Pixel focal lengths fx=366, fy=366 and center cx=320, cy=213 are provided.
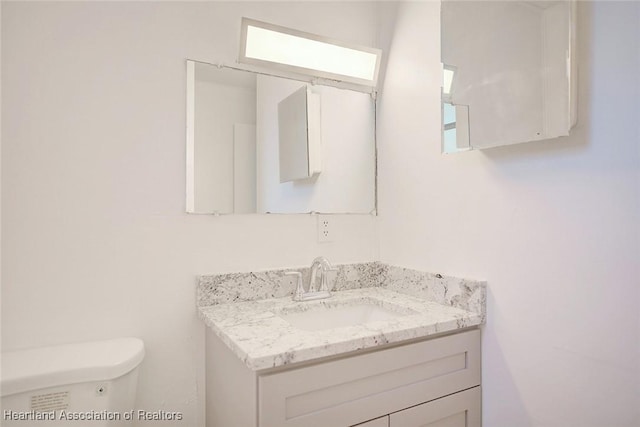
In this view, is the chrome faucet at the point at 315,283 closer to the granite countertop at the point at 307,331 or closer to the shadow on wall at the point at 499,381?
the granite countertop at the point at 307,331

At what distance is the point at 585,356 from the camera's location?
2.99ft

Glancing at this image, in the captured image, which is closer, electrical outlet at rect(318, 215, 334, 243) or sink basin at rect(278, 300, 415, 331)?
sink basin at rect(278, 300, 415, 331)

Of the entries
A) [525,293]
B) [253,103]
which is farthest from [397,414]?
[253,103]

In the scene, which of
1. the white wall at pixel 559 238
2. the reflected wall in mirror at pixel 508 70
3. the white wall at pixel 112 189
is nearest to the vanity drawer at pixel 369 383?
the white wall at pixel 559 238

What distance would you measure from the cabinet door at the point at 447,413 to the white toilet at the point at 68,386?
745 millimetres

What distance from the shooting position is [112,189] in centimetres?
115

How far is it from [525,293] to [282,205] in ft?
2.85

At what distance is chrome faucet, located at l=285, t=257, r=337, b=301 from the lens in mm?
1354

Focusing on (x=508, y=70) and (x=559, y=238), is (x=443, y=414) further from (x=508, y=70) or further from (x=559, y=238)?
(x=508, y=70)

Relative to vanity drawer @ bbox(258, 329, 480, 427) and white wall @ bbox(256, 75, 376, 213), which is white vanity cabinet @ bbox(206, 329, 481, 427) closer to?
vanity drawer @ bbox(258, 329, 480, 427)

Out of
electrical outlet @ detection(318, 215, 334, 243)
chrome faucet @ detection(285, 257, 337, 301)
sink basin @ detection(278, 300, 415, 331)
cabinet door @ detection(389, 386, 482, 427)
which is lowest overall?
cabinet door @ detection(389, 386, 482, 427)

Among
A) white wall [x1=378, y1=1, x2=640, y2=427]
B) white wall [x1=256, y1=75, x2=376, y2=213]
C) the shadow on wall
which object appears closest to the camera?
white wall [x1=378, y1=1, x2=640, y2=427]

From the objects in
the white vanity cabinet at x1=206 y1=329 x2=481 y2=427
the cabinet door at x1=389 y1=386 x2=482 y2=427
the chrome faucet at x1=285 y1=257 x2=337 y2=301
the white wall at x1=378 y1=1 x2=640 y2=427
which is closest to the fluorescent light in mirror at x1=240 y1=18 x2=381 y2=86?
the white wall at x1=378 y1=1 x2=640 y2=427

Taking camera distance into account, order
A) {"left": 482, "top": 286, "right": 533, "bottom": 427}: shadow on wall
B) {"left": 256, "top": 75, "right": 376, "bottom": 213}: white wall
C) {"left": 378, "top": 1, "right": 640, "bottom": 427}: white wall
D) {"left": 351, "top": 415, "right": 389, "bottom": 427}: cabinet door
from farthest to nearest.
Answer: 1. {"left": 256, "top": 75, "right": 376, "bottom": 213}: white wall
2. {"left": 482, "top": 286, "right": 533, "bottom": 427}: shadow on wall
3. {"left": 351, "top": 415, "right": 389, "bottom": 427}: cabinet door
4. {"left": 378, "top": 1, "right": 640, "bottom": 427}: white wall
